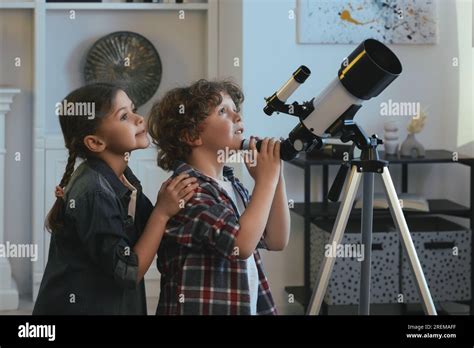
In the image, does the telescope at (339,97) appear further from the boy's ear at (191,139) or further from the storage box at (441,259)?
the storage box at (441,259)

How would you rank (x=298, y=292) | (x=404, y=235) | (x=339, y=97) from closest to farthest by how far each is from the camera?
Answer: (x=339, y=97)
(x=404, y=235)
(x=298, y=292)

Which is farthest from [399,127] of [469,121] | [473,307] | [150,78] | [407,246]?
[407,246]

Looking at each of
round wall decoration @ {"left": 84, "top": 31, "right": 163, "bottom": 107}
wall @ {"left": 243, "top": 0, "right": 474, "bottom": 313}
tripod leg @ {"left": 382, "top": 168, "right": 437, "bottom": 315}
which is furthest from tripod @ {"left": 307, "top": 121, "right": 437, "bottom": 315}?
round wall decoration @ {"left": 84, "top": 31, "right": 163, "bottom": 107}

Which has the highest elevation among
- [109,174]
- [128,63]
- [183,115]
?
[128,63]

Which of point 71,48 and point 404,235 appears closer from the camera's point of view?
point 404,235

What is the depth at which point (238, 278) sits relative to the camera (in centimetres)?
158

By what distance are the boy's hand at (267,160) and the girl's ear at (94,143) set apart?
0.83 ft

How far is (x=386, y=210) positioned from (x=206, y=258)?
1330 mm

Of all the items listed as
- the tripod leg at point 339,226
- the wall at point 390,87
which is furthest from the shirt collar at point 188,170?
the wall at point 390,87

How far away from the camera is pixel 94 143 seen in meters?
1.61

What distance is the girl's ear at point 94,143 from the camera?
160 centimetres

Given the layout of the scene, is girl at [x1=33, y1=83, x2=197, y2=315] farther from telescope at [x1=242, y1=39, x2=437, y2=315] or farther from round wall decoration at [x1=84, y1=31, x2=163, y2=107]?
round wall decoration at [x1=84, y1=31, x2=163, y2=107]

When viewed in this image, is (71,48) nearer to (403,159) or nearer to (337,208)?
(337,208)

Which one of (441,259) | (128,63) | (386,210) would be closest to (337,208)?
(386,210)
